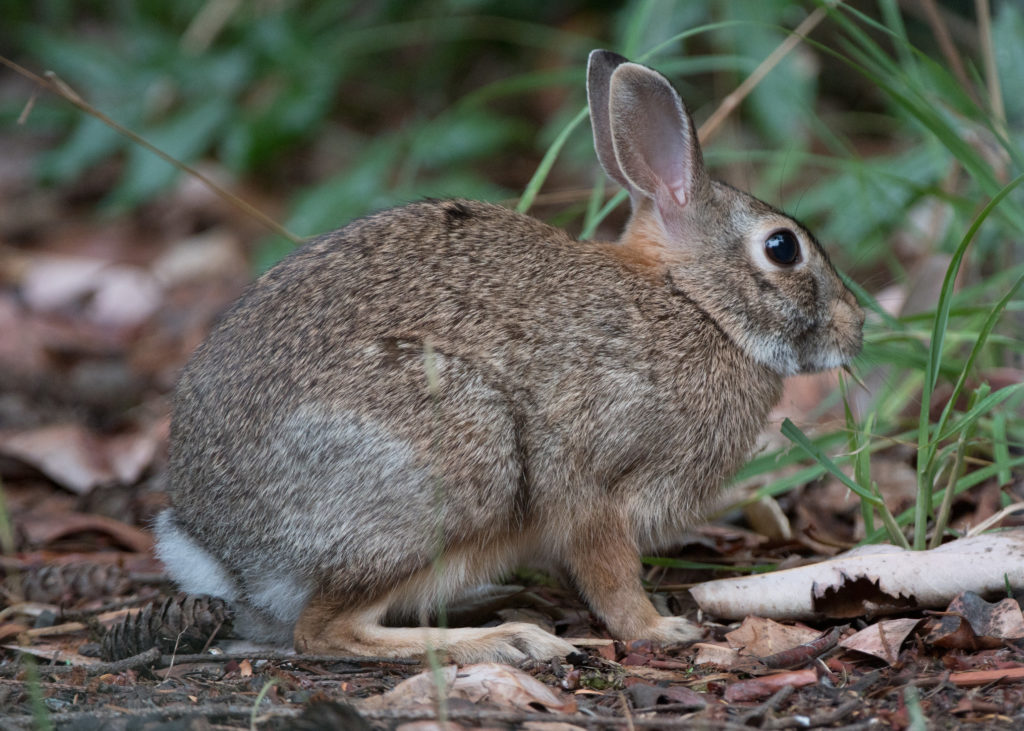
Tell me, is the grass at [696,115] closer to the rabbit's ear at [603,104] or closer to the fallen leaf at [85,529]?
the rabbit's ear at [603,104]

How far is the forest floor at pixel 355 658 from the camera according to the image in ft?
10.8

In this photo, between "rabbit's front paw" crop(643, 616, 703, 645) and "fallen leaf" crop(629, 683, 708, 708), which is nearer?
"fallen leaf" crop(629, 683, 708, 708)

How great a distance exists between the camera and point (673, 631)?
13.9 feet

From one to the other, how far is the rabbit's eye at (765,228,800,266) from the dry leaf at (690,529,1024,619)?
1239 millimetres

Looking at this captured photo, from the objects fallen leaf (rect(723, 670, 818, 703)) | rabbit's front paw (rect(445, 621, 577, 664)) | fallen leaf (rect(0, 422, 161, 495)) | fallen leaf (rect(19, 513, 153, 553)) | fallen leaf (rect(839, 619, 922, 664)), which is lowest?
fallen leaf (rect(723, 670, 818, 703))

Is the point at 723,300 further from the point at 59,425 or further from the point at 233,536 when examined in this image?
the point at 59,425

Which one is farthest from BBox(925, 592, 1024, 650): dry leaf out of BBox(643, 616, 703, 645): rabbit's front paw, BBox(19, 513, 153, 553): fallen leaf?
BBox(19, 513, 153, 553): fallen leaf

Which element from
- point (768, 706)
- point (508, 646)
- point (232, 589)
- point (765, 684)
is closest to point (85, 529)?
point (232, 589)

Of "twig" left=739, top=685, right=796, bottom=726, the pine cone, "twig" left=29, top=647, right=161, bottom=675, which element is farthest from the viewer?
the pine cone

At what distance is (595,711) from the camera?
11.3 feet

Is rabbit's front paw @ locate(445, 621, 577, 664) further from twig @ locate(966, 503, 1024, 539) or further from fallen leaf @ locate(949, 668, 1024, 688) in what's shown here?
twig @ locate(966, 503, 1024, 539)

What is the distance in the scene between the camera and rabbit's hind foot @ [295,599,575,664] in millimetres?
4039

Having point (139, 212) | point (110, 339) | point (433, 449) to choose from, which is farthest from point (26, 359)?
point (433, 449)

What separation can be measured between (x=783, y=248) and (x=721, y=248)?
0.83 ft
